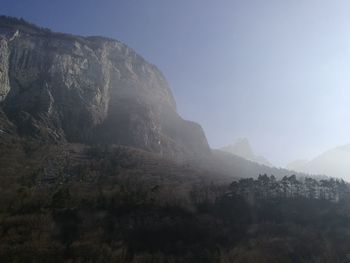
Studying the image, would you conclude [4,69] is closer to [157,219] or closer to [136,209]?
[136,209]

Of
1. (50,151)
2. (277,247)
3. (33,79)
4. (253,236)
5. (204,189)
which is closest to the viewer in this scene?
(277,247)

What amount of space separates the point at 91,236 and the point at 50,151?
2835 inches

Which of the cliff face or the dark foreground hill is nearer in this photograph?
the dark foreground hill

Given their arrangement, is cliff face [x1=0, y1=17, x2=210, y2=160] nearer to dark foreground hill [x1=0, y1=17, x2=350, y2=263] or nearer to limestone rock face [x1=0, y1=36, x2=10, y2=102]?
limestone rock face [x1=0, y1=36, x2=10, y2=102]

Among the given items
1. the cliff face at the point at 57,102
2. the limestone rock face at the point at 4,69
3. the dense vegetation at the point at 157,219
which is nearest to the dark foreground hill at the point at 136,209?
the dense vegetation at the point at 157,219

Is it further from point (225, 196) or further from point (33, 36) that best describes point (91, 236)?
point (33, 36)

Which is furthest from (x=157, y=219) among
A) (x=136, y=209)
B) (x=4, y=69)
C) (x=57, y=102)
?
(x=4, y=69)

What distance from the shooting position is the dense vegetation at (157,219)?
56844 mm

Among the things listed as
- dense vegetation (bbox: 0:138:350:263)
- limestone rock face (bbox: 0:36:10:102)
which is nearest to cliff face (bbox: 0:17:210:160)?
limestone rock face (bbox: 0:36:10:102)

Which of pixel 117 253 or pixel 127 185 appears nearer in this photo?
pixel 117 253

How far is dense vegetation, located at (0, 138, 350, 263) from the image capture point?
186ft

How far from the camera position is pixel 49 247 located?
185 ft

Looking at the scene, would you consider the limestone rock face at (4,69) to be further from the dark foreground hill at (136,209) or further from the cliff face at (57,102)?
the dark foreground hill at (136,209)

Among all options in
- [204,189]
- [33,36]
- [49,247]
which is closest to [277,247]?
[49,247]
